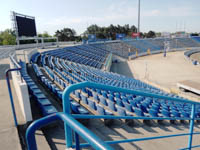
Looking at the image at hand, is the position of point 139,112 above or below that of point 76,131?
below

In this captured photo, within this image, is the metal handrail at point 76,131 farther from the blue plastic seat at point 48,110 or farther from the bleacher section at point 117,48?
the bleacher section at point 117,48

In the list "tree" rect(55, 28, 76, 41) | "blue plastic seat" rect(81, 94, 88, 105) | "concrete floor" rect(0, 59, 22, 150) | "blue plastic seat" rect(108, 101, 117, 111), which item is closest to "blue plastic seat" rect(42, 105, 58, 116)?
"concrete floor" rect(0, 59, 22, 150)

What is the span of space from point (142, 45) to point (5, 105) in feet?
172

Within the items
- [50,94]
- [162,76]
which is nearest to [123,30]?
[162,76]

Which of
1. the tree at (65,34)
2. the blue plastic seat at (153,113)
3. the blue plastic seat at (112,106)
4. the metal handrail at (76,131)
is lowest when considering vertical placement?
the blue plastic seat at (153,113)

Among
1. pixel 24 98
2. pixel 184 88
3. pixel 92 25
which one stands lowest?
pixel 184 88

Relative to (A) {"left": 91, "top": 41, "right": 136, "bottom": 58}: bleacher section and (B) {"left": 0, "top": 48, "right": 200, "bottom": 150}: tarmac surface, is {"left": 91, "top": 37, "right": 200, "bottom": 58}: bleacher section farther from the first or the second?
(B) {"left": 0, "top": 48, "right": 200, "bottom": 150}: tarmac surface

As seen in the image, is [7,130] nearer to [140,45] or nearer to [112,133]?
[112,133]

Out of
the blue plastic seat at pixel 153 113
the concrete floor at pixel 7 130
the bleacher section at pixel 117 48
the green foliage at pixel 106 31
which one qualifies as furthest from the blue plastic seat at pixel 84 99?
the green foliage at pixel 106 31

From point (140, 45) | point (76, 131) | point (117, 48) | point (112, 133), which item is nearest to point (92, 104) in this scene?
point (112, 133)

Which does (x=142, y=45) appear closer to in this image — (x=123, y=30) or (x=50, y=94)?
(x=123, y=30)

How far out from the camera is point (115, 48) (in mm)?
44344

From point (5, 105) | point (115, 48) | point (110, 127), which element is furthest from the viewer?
point (115, 48)

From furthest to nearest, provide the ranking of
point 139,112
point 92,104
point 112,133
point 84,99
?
point 84,99
point 139,112
point 92,104
point 112,133
